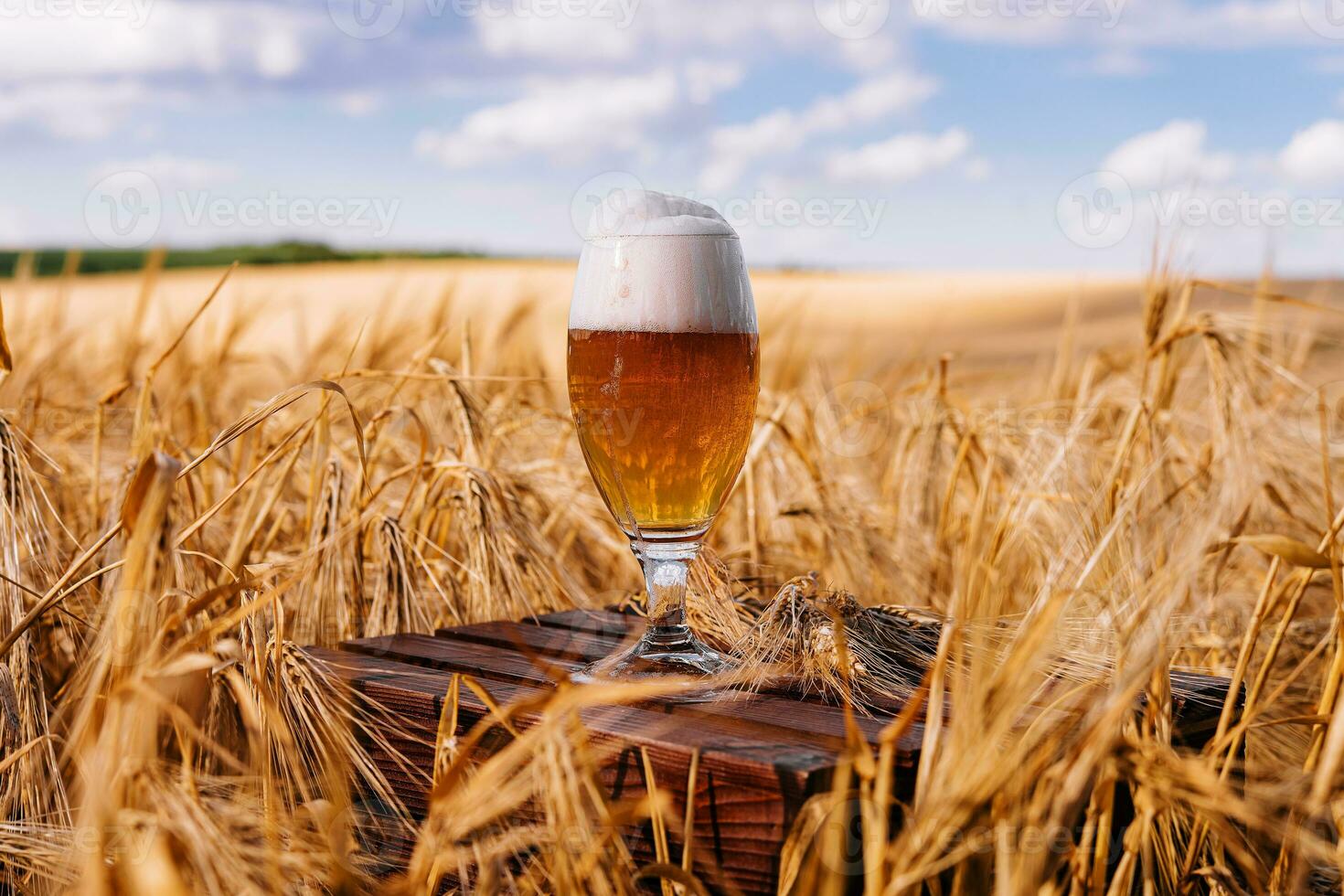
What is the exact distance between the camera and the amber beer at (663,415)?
1.30m

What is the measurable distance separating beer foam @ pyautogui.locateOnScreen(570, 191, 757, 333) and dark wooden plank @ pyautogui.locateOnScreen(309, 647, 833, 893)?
0.41m

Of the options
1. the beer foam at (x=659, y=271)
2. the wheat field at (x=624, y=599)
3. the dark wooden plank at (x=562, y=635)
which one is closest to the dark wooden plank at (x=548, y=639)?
the dark wooden plank at (x=562, y=635)

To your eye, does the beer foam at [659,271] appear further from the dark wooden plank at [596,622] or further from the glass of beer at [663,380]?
the dark wooden plank at [596,622]

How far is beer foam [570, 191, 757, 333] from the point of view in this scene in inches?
51.3

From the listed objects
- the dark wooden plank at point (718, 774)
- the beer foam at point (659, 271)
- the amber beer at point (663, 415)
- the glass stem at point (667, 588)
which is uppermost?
the beer foam at point (659, 271)

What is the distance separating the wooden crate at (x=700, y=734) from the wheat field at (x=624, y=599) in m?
0.03

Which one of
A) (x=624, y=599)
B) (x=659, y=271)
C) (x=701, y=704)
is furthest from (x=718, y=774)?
(x=624, y=599)

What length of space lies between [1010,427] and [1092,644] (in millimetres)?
1150

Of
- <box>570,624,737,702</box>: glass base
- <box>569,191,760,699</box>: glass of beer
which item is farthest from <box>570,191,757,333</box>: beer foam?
<box>570,624,737,702</box>: glass base

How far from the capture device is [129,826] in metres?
0.84

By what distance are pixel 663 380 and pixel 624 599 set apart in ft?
1.94

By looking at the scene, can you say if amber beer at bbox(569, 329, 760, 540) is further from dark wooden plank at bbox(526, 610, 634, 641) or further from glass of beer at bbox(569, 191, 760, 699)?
dark wooden plank at bbox(526, 610, 634, 641)

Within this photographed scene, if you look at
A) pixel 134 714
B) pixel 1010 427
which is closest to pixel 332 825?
pixel 134 714

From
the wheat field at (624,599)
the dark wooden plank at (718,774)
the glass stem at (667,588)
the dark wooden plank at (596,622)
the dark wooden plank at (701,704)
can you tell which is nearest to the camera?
the wheat field at (624,599)
